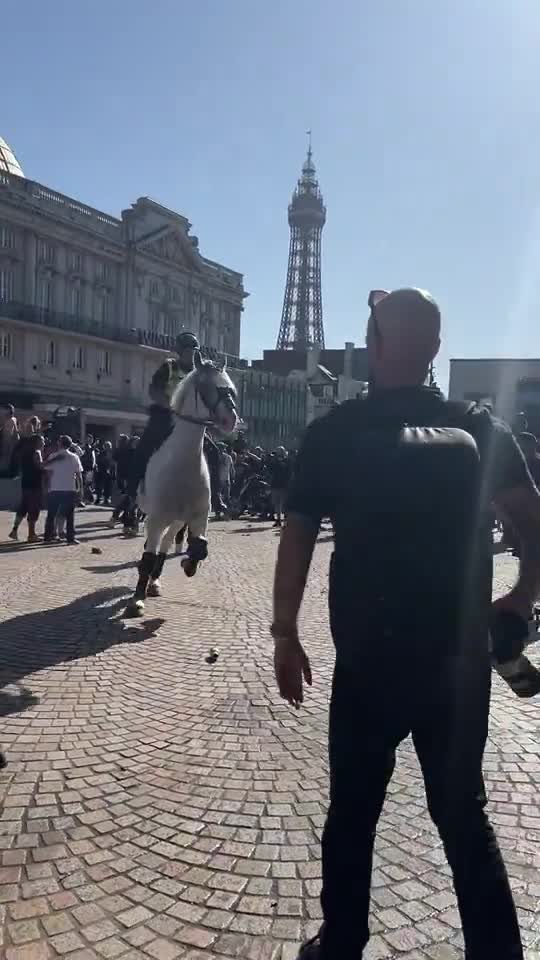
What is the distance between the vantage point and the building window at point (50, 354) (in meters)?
45.5

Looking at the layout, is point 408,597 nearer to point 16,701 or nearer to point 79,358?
point 16,701

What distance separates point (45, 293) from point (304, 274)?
68837mm

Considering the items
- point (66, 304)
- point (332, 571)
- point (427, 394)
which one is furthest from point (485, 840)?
point (66, 304)

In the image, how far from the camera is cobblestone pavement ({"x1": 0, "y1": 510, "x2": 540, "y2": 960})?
96.9 inches

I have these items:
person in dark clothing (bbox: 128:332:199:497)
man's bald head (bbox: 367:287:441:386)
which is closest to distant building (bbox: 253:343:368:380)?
person in dark clothing (bbox: 128:332:199:497)

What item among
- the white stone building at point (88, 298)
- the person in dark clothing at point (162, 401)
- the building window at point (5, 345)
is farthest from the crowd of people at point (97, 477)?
the building window at point (5, 345)

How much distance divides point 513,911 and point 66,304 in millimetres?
50005

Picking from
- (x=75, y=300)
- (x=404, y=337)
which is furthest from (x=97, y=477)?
(x=75, y=300)

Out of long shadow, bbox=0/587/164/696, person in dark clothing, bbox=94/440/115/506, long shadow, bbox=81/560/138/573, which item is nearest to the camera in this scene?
long shadow, bbox=0/587/164/696

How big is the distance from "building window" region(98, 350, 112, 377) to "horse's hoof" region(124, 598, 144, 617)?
4466 cm

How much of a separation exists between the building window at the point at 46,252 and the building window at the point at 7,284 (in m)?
2.51

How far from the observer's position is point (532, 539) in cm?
216

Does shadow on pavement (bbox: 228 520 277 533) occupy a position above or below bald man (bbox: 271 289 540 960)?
below

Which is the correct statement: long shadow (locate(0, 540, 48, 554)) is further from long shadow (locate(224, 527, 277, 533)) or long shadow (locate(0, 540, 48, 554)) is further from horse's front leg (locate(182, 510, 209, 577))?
horse's front leg (locate(182, 510, 209, 577))
